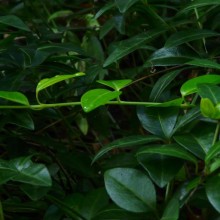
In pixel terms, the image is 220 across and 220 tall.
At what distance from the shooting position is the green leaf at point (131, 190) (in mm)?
573

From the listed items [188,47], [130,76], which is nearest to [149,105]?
[188,47]

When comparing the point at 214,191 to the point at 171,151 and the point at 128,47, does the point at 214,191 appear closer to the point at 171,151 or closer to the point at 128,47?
the point at 171,151

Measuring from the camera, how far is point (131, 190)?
58cm

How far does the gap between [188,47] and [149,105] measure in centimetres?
22

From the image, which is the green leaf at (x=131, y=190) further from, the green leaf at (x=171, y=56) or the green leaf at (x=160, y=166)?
the green leaf at (x=171, y=56)

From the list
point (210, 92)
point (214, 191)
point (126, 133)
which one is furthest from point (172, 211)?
point (126, 133)

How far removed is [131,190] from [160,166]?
0.05m

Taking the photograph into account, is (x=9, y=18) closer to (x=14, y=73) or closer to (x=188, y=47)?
(x=14, y=73)

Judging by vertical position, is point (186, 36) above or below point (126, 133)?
above

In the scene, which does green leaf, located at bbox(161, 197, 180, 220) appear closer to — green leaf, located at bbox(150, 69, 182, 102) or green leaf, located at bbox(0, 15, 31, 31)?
green leaf, located at bbox(150, 69, 182, 102)

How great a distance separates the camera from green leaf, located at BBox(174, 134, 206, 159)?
57 cm

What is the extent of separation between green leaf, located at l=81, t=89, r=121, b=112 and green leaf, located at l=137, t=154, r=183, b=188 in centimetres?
8

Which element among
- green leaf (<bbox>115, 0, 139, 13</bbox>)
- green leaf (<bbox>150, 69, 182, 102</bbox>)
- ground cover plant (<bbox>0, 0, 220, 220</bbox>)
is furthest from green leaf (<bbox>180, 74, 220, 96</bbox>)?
green leaf (<bbox>115, 0, 139, 13</bbox>)

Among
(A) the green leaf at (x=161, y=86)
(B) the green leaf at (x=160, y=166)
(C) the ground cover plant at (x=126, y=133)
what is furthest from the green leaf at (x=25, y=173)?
(A) the green leaf at (x=161, y=86)
